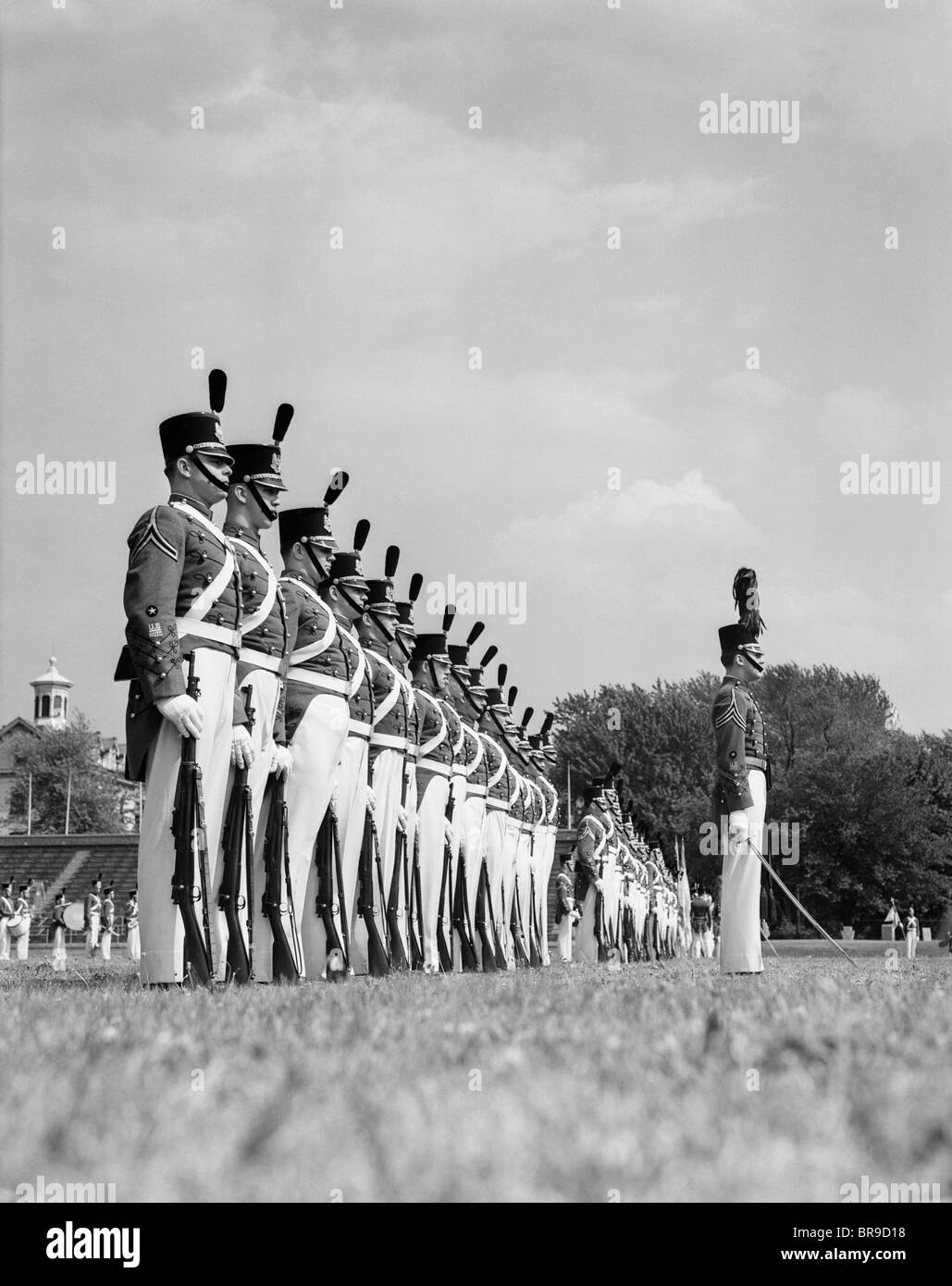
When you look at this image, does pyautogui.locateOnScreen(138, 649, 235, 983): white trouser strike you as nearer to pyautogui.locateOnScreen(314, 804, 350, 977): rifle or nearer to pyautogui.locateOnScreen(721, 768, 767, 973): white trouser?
pyautogui.locateOnScreen(314, 804, 350, 977): rifle

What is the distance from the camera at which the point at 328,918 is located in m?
10.3

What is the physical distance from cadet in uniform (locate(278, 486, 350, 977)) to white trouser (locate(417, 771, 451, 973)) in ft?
13.6

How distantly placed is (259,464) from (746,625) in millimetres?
4743

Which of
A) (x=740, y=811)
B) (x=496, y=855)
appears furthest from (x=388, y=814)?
(x=496, y=855)

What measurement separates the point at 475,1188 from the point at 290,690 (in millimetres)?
7815

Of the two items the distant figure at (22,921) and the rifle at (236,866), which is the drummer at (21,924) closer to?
the distant figure at (22,921)

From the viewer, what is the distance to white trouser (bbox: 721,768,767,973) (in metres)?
12.0

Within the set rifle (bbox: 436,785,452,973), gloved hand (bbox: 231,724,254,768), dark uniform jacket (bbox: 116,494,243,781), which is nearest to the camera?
dark uniform jacket (bbox: 116,494,243,781)

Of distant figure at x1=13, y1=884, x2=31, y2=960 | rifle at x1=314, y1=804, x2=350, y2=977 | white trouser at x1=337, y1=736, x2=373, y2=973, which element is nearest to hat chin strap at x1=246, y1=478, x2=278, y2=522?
rifle at x1=314, y1=804, x2=350, y2=977

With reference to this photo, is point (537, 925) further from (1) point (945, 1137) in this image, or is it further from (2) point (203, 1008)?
(1) point (945, 1137)

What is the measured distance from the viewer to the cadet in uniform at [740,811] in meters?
12.0

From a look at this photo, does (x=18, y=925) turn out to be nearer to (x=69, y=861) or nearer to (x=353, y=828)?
(x=353, y=828)

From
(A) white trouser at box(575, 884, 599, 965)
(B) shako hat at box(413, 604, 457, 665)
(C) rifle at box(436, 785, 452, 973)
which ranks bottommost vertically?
(A) white trouser at box(575, 884, 599, 965)

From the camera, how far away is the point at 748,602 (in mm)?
12734
